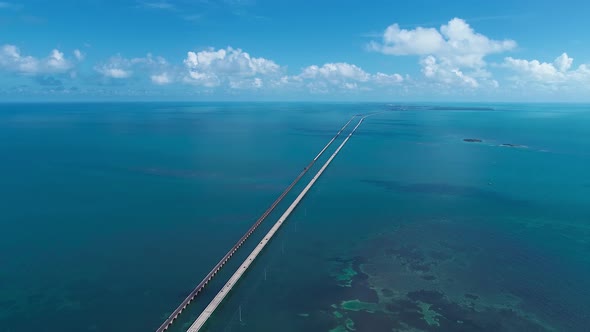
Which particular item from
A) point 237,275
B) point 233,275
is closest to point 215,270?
point 233,275

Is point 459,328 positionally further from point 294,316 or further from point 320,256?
point 320,256

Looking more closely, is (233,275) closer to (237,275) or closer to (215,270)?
(237,275)

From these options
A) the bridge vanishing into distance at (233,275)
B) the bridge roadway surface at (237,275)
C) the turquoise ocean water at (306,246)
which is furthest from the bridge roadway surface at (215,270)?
the bridge roadway surface at (237,275)

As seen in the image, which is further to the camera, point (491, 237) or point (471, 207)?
point (471, 207)

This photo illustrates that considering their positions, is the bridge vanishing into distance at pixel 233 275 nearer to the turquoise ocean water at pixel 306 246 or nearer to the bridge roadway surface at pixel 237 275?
the bridge roadway surface at pixel 237 275

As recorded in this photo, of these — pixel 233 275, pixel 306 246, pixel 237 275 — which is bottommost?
pixel 233 275

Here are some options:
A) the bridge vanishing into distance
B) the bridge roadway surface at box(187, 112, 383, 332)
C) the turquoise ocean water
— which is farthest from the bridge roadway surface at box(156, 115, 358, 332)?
the bridge roadway surface at box(187, 112, 383, 332)

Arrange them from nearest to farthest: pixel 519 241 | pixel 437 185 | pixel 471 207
A: pixel 519 241
pixel 471 207
pixel 437 185

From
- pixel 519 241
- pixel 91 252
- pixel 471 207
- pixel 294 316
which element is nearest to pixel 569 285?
pixel 519 241
